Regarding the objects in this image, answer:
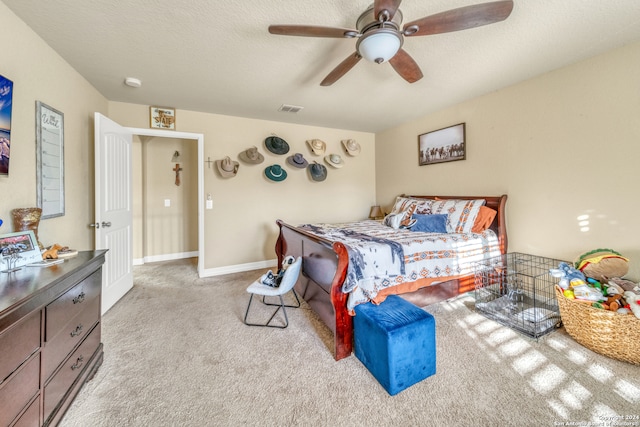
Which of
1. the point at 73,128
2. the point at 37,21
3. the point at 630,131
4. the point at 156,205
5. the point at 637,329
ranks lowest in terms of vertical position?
the point at 637,329

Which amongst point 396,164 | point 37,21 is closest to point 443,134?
point 396,164

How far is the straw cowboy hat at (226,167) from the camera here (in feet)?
12.1

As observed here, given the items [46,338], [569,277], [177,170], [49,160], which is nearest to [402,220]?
[569,277]

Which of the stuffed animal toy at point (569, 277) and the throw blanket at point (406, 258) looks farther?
the stuffed animal toy at point (569, 277)

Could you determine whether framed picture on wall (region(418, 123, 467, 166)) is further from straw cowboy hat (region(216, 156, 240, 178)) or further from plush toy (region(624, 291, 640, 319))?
straw cowboy hat (region(216, 156, 240, 178))

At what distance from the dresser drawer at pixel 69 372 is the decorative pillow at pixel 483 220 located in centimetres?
351

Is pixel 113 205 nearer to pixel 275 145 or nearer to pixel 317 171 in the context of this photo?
pixel 275 145

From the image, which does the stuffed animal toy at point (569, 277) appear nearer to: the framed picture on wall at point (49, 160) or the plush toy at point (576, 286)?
the plush toy at point (576, 286)

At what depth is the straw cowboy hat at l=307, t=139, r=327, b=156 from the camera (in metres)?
4.28

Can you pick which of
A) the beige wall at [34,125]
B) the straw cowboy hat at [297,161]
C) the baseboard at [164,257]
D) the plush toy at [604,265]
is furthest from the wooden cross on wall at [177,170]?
the plush toy at [604,265]

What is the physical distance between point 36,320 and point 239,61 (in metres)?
2.25

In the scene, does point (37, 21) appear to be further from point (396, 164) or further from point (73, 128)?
point (396, 164)

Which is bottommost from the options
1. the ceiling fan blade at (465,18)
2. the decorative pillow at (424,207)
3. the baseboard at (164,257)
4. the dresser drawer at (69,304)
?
the baseboard at (164,257)

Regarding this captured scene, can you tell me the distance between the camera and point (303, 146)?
14.3ft
